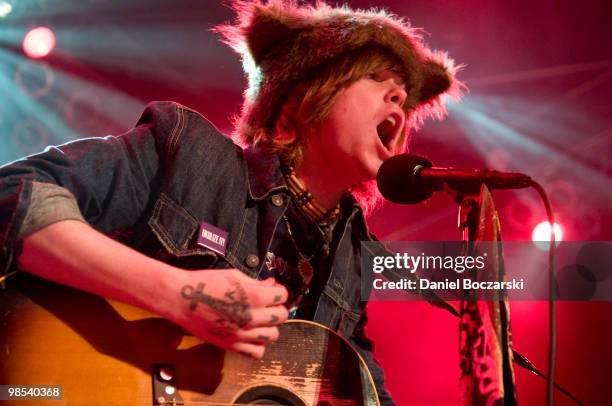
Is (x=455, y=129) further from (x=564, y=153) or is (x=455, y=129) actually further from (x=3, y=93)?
(x=3, y=93)

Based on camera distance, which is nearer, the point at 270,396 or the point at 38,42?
the point at 270,396

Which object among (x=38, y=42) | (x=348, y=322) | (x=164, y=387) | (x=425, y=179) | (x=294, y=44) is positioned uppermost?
(x=38, y=42)

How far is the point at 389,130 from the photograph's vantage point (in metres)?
2.20

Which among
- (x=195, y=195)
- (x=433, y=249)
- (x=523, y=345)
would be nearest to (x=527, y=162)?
(x=433, y=249)

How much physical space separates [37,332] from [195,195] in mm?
627

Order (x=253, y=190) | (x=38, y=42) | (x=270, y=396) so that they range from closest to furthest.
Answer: (x=270, y=396), (x=253, y=190), (x=38, y=42)

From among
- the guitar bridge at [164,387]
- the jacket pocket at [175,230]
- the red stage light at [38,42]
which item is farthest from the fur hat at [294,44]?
the red stage light at [38,42]

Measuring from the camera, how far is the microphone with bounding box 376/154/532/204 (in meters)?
1.40

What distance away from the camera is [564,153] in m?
4.43

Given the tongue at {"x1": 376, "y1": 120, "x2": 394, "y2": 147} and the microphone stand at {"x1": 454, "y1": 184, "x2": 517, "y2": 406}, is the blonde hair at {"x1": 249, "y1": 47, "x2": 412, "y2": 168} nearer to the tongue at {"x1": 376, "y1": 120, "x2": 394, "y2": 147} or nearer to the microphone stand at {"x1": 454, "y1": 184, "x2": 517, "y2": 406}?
the tongue at {"x1": 376, "y1": 120, "x2": 394, "y2": 147}

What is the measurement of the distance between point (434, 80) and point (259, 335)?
1.50 meters

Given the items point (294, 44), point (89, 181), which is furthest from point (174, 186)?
point (294, 44)

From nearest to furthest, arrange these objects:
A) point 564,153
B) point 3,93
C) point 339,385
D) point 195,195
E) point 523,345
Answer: point 339,385
point 195,195
point 523,345
point 564,153
point 3,93

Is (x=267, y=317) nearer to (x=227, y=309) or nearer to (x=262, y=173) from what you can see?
(x=227, y=309)
